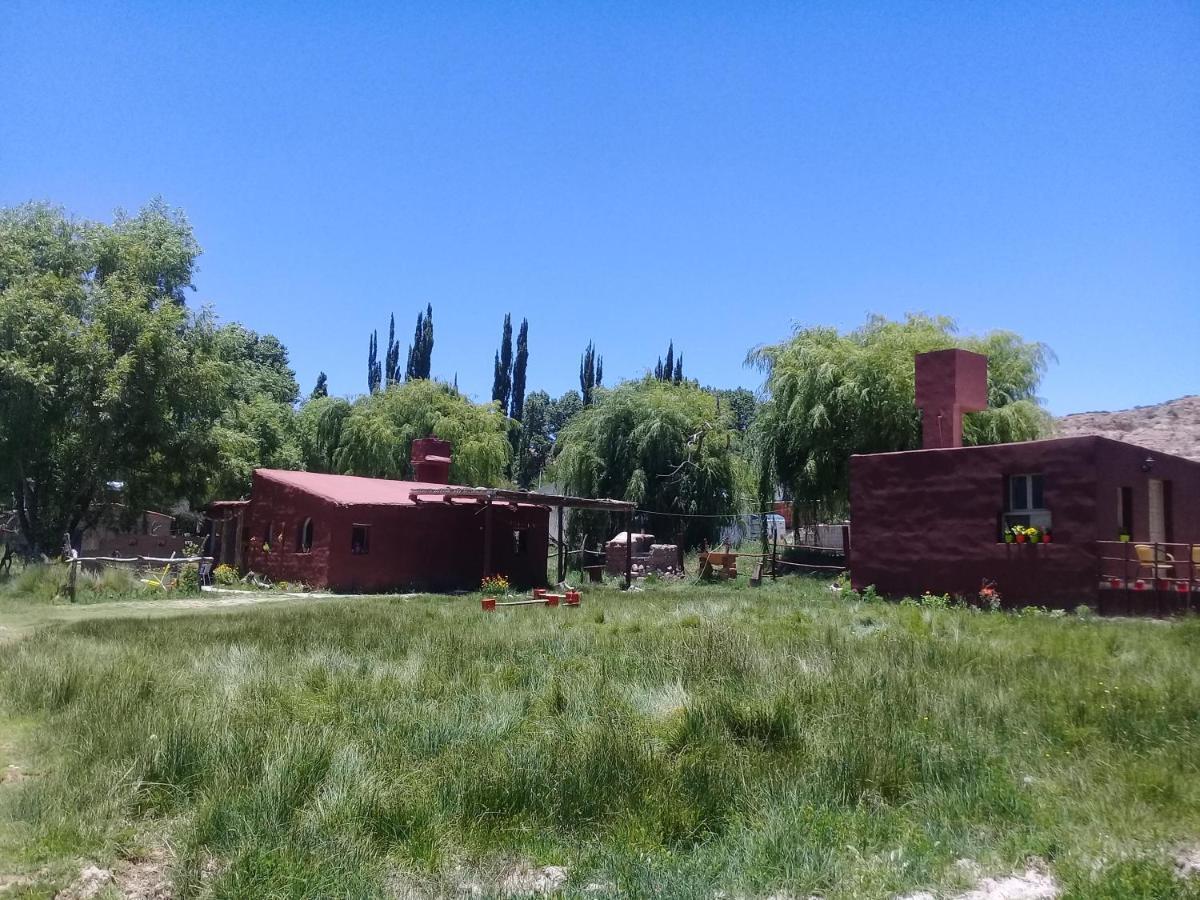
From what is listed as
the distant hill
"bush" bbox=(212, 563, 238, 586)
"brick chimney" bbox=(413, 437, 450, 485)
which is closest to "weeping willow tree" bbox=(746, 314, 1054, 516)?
"brick chimney" bbox=(413, 437, 450, 485)

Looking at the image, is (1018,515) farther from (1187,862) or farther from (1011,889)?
(1011,889)

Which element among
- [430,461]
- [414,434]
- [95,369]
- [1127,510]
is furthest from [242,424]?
[1127,510]

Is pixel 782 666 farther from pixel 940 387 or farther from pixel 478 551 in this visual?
pixel 478 551

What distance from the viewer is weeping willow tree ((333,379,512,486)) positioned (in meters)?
40.9

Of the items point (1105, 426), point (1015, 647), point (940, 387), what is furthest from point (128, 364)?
point (1105, 426)

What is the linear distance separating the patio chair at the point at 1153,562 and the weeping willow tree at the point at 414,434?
1125 inches

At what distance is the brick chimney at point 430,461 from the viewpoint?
30438 mm

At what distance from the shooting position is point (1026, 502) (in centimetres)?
1778

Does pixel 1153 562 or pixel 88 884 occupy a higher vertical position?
pixel 1153 562

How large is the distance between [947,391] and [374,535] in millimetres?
14695

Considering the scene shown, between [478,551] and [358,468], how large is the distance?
15.8 metres

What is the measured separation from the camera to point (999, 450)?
18.0 metres

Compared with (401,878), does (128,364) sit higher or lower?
higher

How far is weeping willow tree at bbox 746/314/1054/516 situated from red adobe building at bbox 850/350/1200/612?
642 cm
